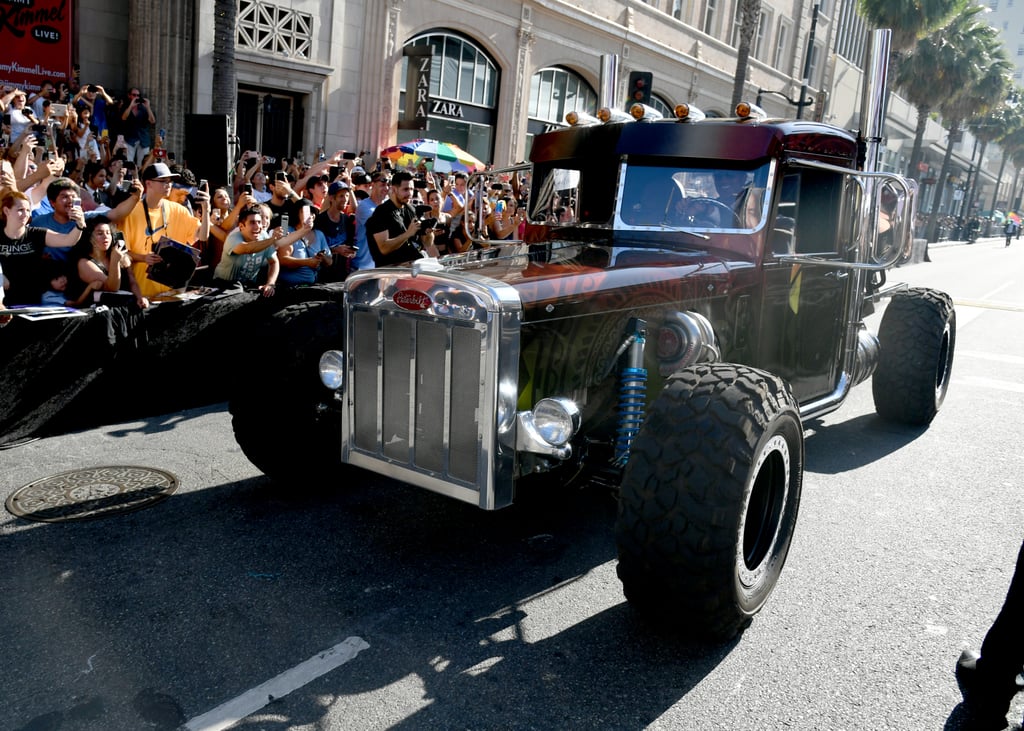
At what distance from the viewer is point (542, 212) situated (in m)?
5.68

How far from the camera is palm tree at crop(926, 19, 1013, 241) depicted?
4369 centimetres

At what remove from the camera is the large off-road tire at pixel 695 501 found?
3389 millimetres

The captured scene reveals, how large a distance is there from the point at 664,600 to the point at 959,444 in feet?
15.7

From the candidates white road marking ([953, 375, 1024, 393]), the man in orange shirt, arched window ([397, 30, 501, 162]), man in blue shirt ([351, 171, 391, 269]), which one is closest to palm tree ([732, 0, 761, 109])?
arched window ([397, 30, 501, 162])

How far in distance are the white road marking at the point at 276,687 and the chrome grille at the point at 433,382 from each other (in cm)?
83

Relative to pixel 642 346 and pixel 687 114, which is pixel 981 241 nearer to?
pixel 687 114

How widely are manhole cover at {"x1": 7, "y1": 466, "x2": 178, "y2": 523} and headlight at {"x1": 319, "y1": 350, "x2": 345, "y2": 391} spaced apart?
1.43m

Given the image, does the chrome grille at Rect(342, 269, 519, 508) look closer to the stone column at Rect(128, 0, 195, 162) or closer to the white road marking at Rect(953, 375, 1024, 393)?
the white road marking at Rect(953, 375, 1024, 393)

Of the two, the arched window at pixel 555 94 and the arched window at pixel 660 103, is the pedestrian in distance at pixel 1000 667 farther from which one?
the arched window at pixel 660 103

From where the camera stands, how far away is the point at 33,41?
15156 millimetres

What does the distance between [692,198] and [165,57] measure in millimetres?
14155

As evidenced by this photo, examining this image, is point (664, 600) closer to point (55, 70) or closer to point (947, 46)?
point (55, 70)

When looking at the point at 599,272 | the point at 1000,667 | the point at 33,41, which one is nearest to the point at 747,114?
the point at 599,272

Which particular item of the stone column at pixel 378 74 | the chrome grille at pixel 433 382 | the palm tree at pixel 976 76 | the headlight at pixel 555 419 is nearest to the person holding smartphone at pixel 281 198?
the chrome grille at pixel 433 382
